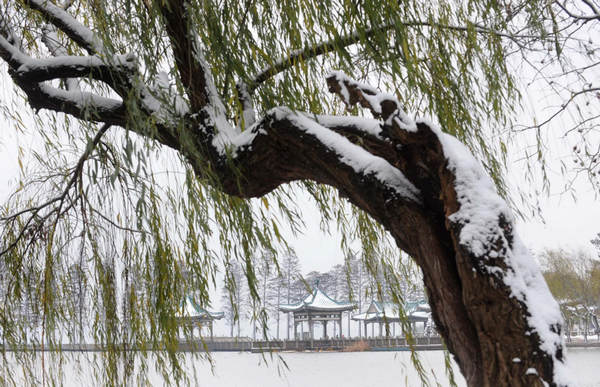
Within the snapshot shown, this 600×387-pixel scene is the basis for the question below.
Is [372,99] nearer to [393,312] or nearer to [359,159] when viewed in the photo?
[359,159]

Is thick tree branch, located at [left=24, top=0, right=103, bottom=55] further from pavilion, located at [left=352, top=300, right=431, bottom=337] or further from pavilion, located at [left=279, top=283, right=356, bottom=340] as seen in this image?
pavilion, located at [left=279, top=283, right=356, bottom=340]

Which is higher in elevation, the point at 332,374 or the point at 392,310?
the point at 392,310

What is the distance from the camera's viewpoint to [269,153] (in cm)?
112

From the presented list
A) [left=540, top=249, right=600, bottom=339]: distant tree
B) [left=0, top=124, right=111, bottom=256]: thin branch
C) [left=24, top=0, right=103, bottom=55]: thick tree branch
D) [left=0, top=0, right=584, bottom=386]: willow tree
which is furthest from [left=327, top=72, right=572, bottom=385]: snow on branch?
[left=540, top=249, right=600, bottom=339]: distant tree

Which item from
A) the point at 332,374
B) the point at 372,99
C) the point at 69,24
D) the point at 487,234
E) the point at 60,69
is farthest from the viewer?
the point at 332,374

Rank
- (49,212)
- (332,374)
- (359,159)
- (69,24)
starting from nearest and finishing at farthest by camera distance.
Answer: (359,159)
(69,24)
(49,212)
(332,374)

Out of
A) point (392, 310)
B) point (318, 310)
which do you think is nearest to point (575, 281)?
point (318, 310)

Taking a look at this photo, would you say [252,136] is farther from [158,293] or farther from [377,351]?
[377,351]

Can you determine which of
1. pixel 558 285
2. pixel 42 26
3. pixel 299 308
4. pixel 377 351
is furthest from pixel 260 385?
pixel 558 285

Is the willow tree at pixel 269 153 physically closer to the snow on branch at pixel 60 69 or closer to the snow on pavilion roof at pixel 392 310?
the snow on branch at pixel 60 69

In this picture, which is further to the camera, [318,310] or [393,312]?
[318,310]

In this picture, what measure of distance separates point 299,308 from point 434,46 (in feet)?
48.0

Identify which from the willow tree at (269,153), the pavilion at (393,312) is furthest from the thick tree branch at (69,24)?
the pavilion at (393,312)

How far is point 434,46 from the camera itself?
1.48m
